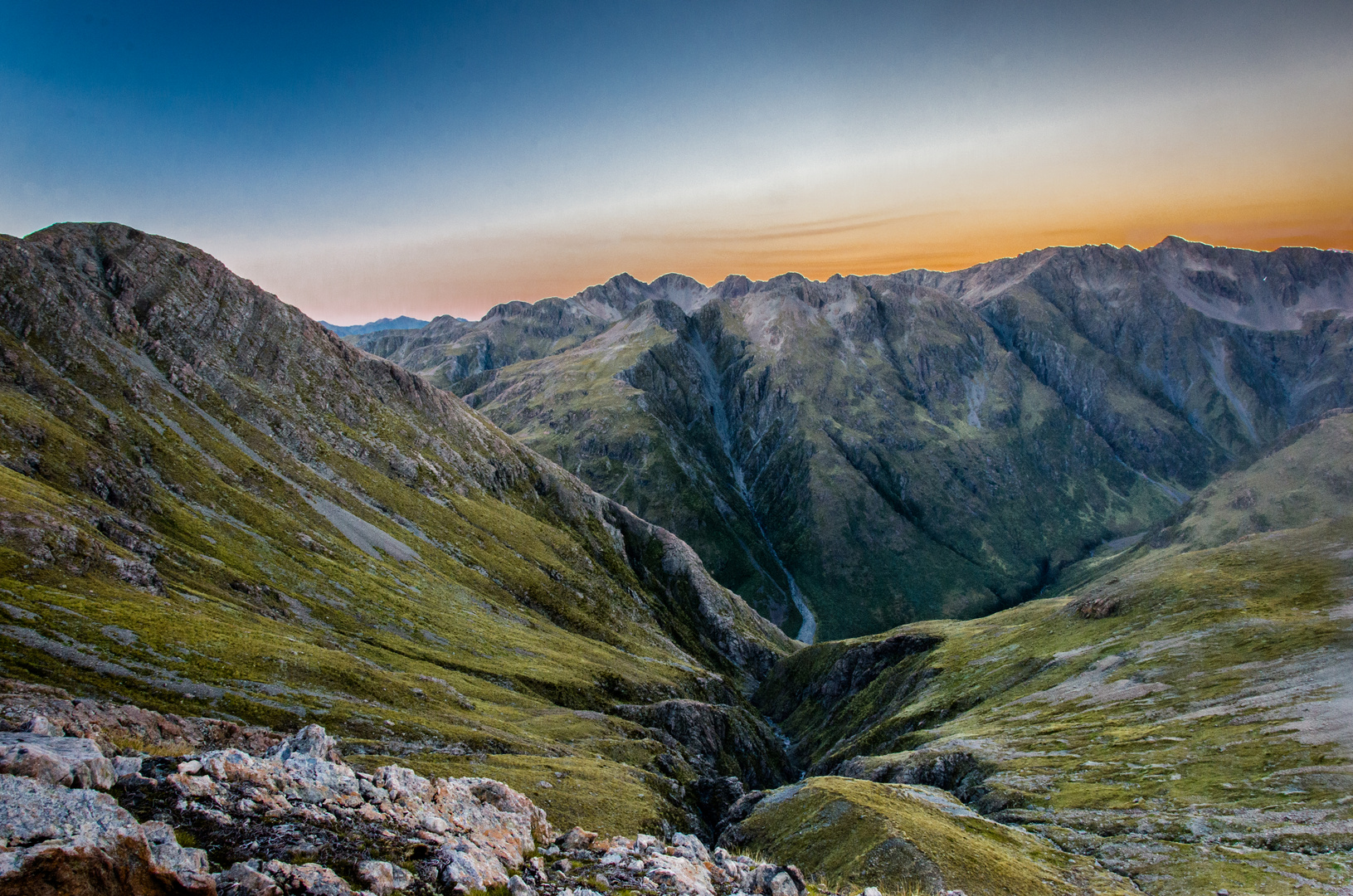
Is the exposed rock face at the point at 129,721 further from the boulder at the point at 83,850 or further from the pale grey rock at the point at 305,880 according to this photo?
the pale grey rock at the point at 305,880

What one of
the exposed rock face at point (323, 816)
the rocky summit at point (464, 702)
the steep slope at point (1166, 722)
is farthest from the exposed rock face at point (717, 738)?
the exposed rock face at point (323, 816)

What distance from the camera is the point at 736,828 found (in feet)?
217

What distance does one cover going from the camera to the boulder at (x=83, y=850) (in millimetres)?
13992

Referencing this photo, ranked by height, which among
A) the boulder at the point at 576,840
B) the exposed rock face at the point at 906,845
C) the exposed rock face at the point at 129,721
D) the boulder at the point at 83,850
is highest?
the boulder at the point at 83,850

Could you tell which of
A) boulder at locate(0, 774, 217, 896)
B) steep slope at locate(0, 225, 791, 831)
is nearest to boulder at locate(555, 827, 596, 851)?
boulder at locate(0, 774, 217, 896)

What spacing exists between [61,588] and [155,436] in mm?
76830

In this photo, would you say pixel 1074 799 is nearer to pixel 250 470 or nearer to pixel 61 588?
pixel 61 588

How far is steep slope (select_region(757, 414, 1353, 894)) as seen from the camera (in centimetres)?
5375

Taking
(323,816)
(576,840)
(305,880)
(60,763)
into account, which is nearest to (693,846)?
(576,840)

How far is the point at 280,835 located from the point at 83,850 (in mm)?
6051

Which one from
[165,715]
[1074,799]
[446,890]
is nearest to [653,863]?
[446,890]

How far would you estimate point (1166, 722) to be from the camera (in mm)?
78500

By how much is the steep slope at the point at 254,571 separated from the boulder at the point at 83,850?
51.1 metres

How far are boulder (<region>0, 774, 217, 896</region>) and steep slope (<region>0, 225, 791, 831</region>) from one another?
168ft
